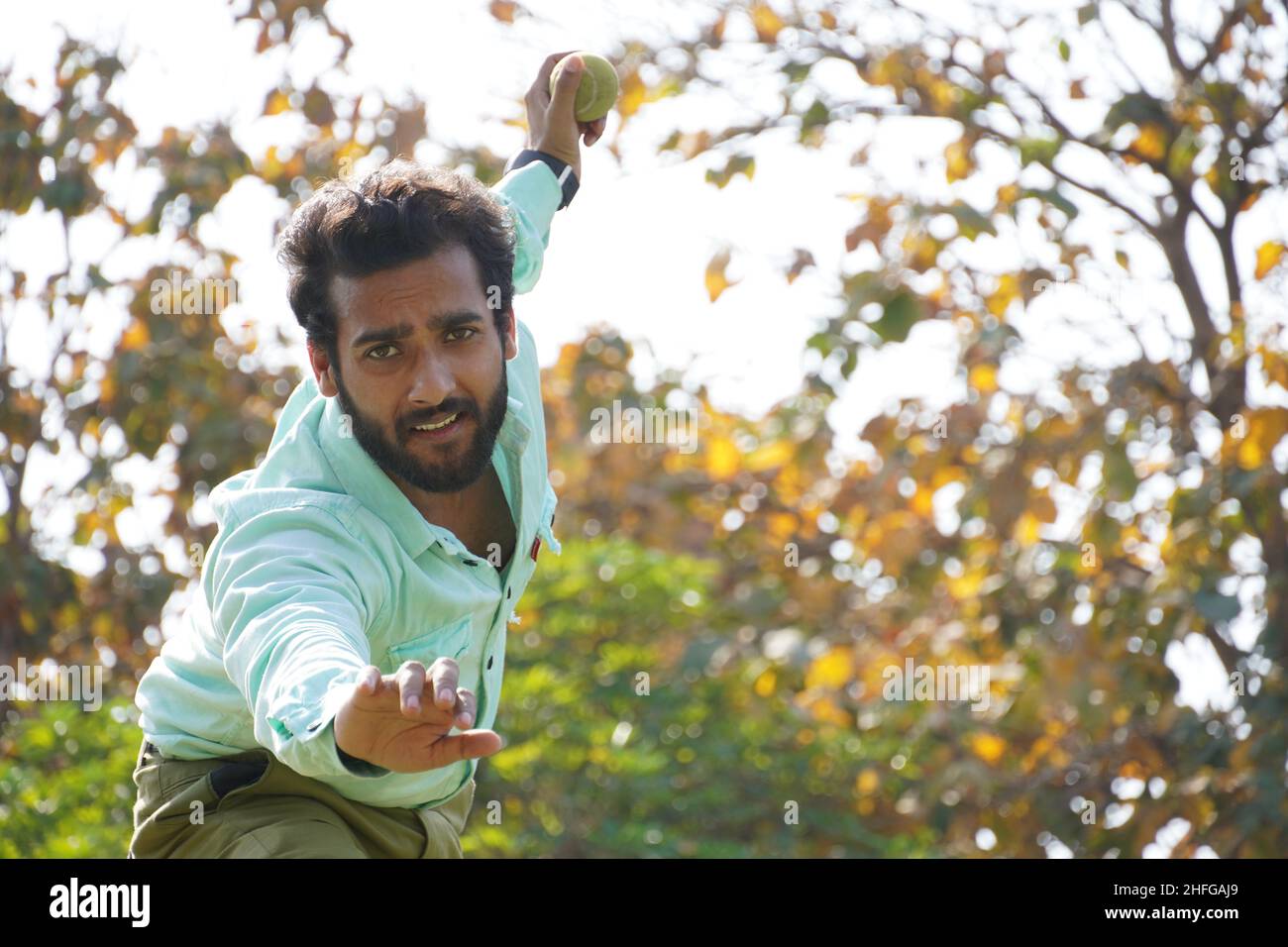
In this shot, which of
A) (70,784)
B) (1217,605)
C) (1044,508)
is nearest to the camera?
(1217,605)

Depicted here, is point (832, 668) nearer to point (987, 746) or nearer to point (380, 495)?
point (987, 746)

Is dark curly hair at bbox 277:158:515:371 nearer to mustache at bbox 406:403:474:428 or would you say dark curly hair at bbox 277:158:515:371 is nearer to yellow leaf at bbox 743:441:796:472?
mustache at bbox 406:403:474:428

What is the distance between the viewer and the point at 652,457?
27.9 ft

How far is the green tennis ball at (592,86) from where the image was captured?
358 cm

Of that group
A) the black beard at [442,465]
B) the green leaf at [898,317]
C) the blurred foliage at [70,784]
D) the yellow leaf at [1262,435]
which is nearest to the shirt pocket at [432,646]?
the black beard at [442,465]

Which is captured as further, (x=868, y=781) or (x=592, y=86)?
(x=868, y=781)

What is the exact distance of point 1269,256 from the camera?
6133 millimetres

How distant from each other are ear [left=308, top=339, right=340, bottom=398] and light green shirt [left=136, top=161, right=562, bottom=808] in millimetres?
27

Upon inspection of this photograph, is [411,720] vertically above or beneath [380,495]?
beneath

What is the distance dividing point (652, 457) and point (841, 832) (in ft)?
6.47

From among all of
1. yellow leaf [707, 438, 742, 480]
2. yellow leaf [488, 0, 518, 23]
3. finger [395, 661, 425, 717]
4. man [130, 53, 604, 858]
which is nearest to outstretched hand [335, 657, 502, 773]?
finger [395, 661, 425, 717]

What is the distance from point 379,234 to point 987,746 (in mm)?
5017

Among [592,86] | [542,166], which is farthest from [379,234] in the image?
[592,86]

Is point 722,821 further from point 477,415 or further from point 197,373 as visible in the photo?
point 477,415
